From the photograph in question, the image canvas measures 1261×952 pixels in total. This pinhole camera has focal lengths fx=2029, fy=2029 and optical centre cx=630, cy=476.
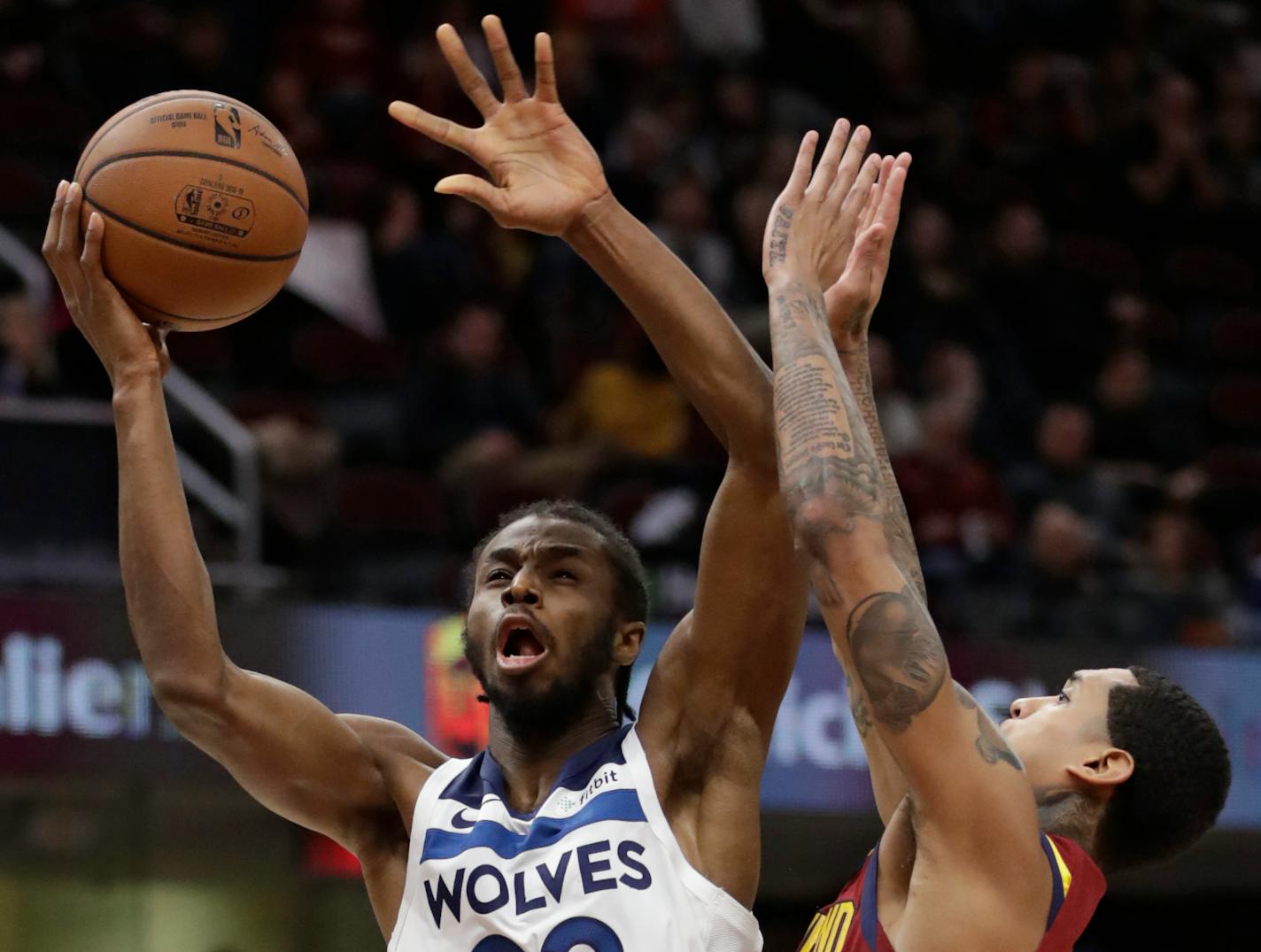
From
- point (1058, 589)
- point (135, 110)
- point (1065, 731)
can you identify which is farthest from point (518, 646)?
point (1058, 589)

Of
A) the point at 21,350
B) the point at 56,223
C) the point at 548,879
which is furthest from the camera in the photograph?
the point at 21,350

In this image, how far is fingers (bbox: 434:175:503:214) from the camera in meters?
3.17

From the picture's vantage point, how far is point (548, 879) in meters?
3.17

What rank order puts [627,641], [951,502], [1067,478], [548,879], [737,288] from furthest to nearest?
[737,288]
[1067,478]
[951,502]
[627,641]
[548,879]

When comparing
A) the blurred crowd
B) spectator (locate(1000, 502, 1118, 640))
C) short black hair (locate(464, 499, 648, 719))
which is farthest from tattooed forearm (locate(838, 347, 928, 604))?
spectator (locate(1000, 502, 1118, 640))

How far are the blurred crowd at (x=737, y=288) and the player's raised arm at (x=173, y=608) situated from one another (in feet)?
12.9

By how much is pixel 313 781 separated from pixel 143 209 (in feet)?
3.28

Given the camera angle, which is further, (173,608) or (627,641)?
(627,641)

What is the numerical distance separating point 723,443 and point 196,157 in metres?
1.05

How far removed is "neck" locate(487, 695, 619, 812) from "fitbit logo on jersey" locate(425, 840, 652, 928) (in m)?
0.18

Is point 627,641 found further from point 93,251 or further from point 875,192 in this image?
point 93,251

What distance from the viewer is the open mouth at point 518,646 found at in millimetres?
3324

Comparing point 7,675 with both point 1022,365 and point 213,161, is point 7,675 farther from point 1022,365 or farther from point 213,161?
point 1022,365

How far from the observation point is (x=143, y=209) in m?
3.38
